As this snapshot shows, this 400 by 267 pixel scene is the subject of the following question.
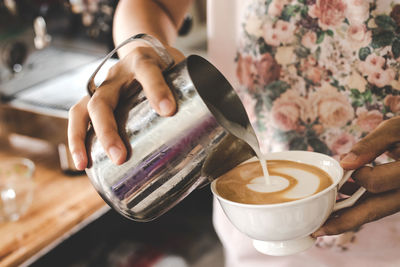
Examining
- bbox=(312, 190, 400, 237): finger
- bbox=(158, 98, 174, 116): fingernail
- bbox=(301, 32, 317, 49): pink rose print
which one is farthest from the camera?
bbox=(301, 32, 317, 49): pink rose print

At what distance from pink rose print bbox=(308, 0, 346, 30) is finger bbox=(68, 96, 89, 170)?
517 mm

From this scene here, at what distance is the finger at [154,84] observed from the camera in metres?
0.72

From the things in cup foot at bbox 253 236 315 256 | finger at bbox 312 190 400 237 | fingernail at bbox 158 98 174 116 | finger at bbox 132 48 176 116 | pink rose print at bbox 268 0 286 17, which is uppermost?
pink rose print at bbox 268 0 286 17

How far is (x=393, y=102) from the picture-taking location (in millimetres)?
1006

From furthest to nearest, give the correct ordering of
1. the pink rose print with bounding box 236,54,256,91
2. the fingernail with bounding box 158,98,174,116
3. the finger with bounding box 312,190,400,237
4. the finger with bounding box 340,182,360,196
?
1. the pink rose print with bounding box 236,54,256,91
2. the finger with bounding box 340,182,360,196
3. the finger with bounding box 312,190,400,237
4. the fingernail with bounding box 158,98,174,116

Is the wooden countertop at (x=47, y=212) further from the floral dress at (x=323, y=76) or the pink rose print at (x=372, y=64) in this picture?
the pink rose print at (x=372, y=64)

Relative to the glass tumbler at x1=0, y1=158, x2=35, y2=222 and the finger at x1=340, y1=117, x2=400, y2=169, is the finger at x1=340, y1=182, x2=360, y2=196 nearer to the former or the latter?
the finger at x1=340, y1=117, x2=400, y2=169

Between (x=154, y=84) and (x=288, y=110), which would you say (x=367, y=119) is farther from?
(x=154, y=84)

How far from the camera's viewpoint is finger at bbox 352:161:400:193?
2.60ft

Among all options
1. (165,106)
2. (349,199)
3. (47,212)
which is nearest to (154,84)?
(165,106)

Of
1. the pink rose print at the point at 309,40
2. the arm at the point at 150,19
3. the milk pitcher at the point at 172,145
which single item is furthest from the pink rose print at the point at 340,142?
the arm at the point at 150,19

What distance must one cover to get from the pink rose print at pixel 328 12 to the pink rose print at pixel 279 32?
6 cm

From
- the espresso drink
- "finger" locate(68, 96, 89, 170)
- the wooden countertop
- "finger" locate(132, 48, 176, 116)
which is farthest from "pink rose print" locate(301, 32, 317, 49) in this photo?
the wooden countertop

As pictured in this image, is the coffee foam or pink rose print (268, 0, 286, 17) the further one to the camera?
pink rose print (268, 0, 286, 17)
